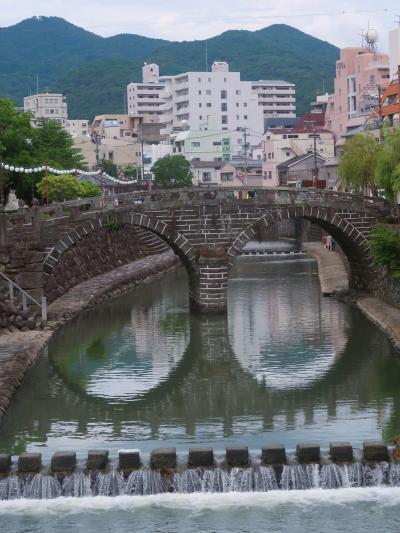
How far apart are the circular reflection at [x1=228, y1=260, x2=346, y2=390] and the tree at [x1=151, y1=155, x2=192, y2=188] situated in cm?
4766

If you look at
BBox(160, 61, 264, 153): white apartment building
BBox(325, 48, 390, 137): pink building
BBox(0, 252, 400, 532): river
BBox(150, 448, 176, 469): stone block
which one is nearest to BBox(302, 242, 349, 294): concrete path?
BBox(0, 252, 400, 532): river

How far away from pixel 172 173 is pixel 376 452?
90.4 meters

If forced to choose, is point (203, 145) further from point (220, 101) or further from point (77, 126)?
point (77, 126)

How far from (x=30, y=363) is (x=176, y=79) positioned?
135 metres

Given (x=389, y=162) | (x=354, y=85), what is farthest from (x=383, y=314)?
(x=354, y=85)

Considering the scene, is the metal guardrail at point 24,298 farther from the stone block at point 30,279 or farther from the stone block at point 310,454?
the stone block at point 310,454

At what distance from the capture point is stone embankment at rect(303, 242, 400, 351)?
42.7 m

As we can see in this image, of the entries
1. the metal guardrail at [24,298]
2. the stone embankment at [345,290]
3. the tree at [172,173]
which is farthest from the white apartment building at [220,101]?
the metal guardrail at [24,298]

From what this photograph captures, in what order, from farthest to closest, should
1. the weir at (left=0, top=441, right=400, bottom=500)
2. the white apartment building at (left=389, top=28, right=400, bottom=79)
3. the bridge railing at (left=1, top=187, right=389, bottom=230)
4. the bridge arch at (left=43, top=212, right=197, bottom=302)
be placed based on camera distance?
the white apartment building at (left=389, top=28, right=400, bottom=79), the bridge railing at (left=1, top=187, right=389, bottom=230), the bridge arch at (left=43, top=212, right=197, bottom=302), the weir at (left=0, top=441, right=400, bottom=500)

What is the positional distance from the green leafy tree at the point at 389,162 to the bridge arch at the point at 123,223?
11.4 metres

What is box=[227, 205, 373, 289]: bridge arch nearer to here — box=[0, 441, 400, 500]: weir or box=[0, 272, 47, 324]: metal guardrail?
box=[0, 272, 47, 324]: metal guardrail

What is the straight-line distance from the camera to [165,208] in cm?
4888

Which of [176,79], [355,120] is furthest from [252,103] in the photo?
[355,120]

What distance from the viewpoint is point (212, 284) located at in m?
49.6
